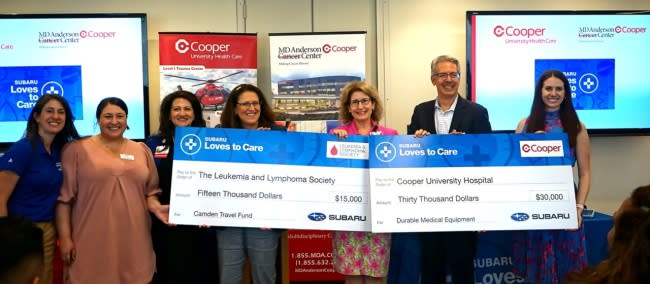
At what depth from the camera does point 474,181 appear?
294 cm

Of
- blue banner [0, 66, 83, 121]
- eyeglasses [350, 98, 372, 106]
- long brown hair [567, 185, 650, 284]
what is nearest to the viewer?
long brown hair [567, 185, 650, 284]

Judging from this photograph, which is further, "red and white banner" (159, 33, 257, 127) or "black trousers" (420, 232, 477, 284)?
"red and white banner" (159, 33, 257, 127)

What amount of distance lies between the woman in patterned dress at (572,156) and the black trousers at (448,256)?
0.42 meters

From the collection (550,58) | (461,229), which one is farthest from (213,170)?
(550,58)

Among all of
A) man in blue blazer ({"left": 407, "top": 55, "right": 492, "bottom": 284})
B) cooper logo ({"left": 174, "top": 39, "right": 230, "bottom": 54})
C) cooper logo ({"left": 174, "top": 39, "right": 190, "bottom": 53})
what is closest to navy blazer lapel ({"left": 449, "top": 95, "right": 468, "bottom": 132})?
man in blue blazer ({"left": 407, "top": 55, "right": 492, "bottom": 284})

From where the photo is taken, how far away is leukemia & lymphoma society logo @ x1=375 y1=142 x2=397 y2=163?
9.55 feet

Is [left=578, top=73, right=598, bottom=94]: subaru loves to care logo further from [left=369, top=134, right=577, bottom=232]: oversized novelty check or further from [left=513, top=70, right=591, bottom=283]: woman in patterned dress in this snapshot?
[left=369, top=134, right=577, bottom=232]: oversized novelty check

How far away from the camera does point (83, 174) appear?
2.83 meters

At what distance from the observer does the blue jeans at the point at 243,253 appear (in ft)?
9.43

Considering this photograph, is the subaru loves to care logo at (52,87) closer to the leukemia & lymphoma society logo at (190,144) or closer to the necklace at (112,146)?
the necklace at (112,146)

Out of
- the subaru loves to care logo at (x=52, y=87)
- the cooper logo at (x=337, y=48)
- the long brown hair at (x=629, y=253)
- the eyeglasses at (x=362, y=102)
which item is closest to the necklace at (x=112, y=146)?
the eyeglasses at (x=362, y=102)

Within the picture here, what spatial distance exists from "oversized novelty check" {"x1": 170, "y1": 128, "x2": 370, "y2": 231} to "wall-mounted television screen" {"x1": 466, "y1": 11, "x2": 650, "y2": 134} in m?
2.38

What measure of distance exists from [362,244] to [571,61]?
10.5ft

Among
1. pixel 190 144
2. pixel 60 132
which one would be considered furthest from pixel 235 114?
pixel 60 132
